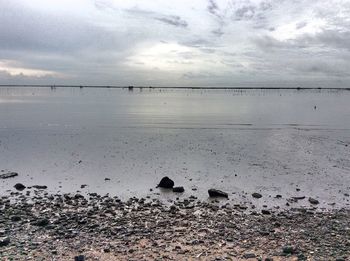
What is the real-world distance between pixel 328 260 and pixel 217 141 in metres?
23.0

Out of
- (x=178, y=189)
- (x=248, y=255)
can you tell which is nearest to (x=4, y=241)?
(x=248, y=255)

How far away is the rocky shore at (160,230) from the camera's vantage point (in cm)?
1021

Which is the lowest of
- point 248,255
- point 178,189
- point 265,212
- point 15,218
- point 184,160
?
point 184,160

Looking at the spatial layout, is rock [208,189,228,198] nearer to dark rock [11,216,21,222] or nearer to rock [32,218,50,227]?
rock [32,218,50,227]

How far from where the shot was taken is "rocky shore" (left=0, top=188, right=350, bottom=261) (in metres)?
10.2

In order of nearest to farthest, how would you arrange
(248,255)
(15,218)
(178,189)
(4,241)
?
1. (248,255)
2. (4,241)
3. (15,218)
4. (178,189)

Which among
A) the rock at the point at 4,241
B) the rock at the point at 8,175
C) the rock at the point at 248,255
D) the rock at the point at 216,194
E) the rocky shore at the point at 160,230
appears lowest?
the rock at the point at 8,175

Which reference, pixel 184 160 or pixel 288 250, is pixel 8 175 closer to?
pixel 184 160

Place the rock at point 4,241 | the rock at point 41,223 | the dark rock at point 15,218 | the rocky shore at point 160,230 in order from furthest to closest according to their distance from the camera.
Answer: the dark rock at point 15,218 → the rock at point 41,223 → the rock at point 4,241 → the rocky shore at point 160,230

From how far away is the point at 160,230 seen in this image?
1222 centimetres

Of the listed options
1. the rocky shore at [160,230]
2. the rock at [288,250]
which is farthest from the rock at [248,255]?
the rock at [288,250]

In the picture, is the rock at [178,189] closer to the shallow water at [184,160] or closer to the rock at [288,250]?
the shallow water at [184,160]

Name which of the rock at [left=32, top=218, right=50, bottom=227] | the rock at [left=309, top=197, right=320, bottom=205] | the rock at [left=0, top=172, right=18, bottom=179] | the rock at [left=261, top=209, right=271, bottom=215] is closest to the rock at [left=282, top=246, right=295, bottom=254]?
the rock at [left=261, top=209, right=271, bottom=215]

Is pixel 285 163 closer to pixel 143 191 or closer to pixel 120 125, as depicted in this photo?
pixel 143 191
